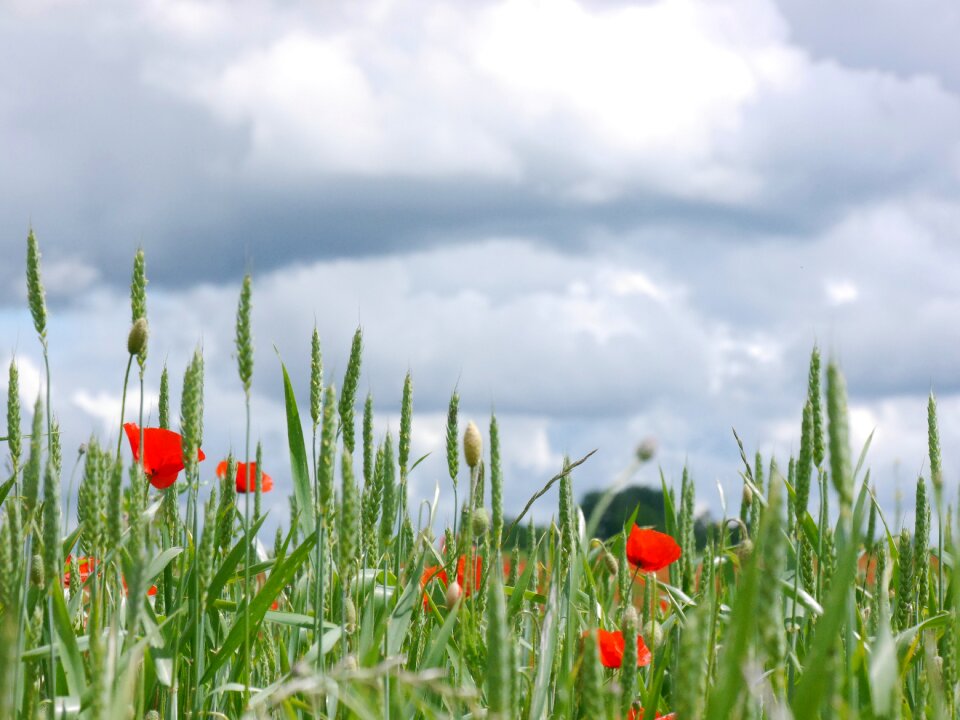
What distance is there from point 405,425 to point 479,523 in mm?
271

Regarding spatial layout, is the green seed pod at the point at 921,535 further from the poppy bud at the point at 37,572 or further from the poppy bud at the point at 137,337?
the poppy bud at the point at 37,572

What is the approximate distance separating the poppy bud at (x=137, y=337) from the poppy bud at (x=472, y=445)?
2.00ft

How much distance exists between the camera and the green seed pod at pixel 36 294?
185 cm

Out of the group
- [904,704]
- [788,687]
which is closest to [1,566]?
[788,687]

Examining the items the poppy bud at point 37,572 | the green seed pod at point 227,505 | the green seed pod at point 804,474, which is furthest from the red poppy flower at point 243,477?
the green seed pod at point 804,474

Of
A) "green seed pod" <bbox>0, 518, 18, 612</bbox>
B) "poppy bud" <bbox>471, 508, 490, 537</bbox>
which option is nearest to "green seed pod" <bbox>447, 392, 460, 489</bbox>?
"poppy bud" <bbox>471, 508, 490, 537</bbox>

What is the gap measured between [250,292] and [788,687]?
120cm

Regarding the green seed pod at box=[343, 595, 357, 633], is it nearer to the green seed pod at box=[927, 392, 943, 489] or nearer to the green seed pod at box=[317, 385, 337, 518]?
the green seed pod at box=[317, 385, 337, 518]

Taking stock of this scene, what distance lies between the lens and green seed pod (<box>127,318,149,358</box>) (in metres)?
1.79

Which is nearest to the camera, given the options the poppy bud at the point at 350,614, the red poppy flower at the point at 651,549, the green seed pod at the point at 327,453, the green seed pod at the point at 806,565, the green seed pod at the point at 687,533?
the green seed pod at the point at 327,453

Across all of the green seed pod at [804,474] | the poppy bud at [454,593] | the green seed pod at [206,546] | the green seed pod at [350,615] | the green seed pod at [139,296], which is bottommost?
the green seed pod at [350,615]

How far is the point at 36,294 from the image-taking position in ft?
6.10

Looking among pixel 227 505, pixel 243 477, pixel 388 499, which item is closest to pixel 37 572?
pixel 227 505

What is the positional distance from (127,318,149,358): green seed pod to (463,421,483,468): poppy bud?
0.61 m
